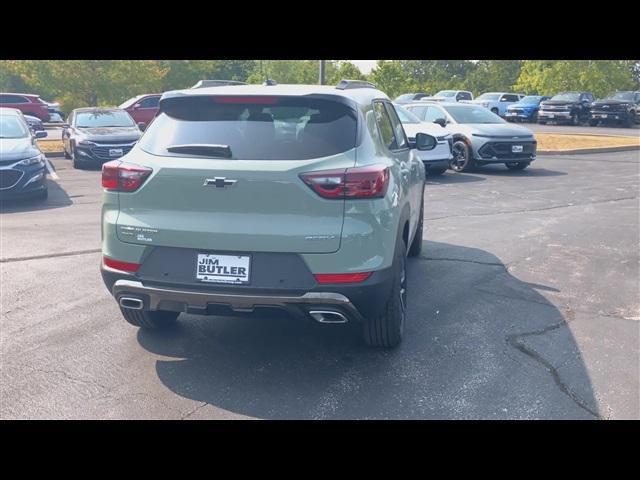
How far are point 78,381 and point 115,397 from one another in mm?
389

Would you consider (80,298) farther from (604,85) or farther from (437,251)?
(604,85)

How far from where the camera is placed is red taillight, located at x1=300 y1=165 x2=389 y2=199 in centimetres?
377

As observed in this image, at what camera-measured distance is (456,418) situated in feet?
12.0

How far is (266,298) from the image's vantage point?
12.4 feet

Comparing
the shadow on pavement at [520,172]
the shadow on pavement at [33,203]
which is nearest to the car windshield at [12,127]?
the shadow on pavement at [33,203]

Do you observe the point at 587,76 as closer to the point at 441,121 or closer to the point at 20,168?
the point at 441,121

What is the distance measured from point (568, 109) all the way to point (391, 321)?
32994 millimetres

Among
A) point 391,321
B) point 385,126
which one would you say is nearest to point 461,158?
point 385,126

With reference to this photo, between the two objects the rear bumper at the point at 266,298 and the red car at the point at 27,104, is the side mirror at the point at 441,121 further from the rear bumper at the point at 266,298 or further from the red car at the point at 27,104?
the red car at the point at 27,104

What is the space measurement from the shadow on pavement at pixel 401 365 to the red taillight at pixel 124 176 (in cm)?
118

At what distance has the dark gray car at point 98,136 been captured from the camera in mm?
16125

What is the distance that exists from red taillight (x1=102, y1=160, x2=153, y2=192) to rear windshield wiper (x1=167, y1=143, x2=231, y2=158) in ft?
0.80

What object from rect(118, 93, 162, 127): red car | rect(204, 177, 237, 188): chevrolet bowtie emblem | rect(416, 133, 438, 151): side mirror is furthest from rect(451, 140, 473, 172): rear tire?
rect(118, 93, 162, 127): red car

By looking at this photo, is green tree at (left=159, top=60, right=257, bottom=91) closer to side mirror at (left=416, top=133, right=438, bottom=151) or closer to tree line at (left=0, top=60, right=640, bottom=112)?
tree line at (left=0, top=60, right=640, bottom=112)
